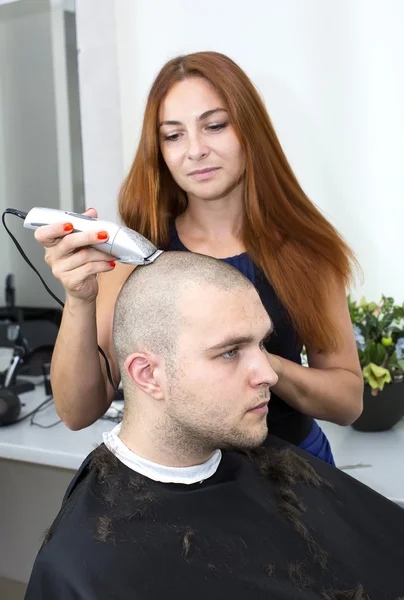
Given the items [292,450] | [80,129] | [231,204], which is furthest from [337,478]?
[80,129]

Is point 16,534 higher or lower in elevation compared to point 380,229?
lower

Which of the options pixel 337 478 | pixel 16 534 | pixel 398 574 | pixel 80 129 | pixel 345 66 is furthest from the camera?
pixel 16 534

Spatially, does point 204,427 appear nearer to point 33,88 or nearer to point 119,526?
point 119,526

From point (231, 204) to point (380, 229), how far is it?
0.70m

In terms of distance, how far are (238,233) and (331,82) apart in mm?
719

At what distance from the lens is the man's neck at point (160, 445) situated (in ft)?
3.42

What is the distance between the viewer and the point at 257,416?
40.6 inches

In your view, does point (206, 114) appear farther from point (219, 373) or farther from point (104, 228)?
point (219, 373)

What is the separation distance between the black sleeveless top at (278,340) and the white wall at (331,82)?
0.65 m

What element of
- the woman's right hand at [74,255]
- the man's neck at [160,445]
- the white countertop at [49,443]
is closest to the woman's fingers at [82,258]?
the woman's right hand at [74,255]

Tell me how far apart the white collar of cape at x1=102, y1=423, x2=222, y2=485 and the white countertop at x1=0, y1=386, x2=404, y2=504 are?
1.72ft

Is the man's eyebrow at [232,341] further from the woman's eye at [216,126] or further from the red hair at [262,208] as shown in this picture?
the woman's eye at [216,126]

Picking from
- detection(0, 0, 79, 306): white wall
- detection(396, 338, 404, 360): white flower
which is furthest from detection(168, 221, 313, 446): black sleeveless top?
detection(0, 0, 79, 306): white wall

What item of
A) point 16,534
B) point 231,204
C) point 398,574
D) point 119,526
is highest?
point 231,204
